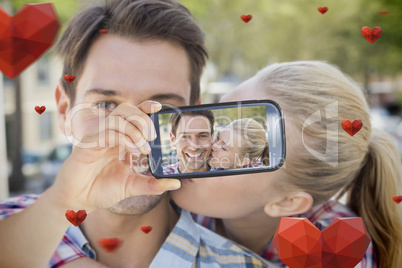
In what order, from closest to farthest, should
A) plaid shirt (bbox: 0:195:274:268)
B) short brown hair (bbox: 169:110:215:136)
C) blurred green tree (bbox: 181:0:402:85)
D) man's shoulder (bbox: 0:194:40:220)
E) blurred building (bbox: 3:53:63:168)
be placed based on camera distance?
short brown hair (bbox: 169:110:215:136) < plaid shirt (bbox: 0:195:274:268) < man's shoulder (bbox: 0:194:40:220) < blurred green tree (bbox: 181:0:402:85) < blurred building (bbox: 3:53:63:168)

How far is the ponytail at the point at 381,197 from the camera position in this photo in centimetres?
200

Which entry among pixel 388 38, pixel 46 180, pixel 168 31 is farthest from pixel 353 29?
Result: pixel 168 31

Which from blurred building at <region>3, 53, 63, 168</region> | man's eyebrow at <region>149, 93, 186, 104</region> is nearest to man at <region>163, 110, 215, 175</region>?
man's eyebrow at <region>149, 93, 186, 104</region>

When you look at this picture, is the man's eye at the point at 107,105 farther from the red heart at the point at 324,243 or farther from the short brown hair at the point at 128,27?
the red heart at the point at 324,243

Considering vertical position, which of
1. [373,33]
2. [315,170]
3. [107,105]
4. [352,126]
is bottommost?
[315,170]

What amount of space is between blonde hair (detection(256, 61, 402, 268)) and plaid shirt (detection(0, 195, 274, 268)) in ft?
1.41

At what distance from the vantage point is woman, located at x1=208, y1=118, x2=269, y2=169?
152cm

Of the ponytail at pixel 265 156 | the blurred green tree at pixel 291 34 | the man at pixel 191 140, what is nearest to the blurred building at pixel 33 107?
the blurred green tree at pixel 291 34

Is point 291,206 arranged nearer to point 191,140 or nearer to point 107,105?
point 191,140

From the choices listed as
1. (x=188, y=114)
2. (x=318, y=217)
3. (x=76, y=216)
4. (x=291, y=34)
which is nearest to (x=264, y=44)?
(x=291, y=34)

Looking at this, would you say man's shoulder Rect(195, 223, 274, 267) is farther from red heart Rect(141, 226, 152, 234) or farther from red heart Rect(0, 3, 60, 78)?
red heart Rect(0, 3, 60, 78)

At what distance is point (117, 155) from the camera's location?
1736mm

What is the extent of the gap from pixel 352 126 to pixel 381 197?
0.50m

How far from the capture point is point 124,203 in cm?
202
